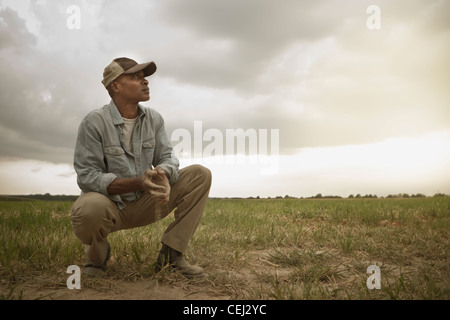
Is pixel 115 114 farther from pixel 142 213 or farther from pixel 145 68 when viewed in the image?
pixel 142 213

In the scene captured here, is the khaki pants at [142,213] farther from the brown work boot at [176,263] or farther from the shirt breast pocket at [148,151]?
the shirt breast pocket at [148,151]

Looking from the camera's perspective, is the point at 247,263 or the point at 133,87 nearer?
the point at 133,87

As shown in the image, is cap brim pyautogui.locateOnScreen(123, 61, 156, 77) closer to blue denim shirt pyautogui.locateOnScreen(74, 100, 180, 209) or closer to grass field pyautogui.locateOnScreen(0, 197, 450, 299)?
blue denim shirt pyautogui.locateOnScreen(74, 100, 180, 209)

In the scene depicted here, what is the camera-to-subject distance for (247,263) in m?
3.47

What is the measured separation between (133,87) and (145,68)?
22cm

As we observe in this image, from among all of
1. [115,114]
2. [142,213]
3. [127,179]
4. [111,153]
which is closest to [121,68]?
[115,114]

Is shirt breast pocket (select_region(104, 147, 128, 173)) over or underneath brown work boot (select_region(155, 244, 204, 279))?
over

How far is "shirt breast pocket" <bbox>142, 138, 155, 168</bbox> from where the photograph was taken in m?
3.21

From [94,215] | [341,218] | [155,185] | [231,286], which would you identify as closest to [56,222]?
[94,215]

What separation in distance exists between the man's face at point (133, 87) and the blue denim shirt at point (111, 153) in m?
0.14

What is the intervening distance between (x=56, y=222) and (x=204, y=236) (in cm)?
225

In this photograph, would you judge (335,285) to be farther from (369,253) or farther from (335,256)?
(369,253)

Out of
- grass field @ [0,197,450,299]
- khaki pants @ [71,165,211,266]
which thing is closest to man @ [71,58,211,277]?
khaki pants @ [71,165,211,266]
